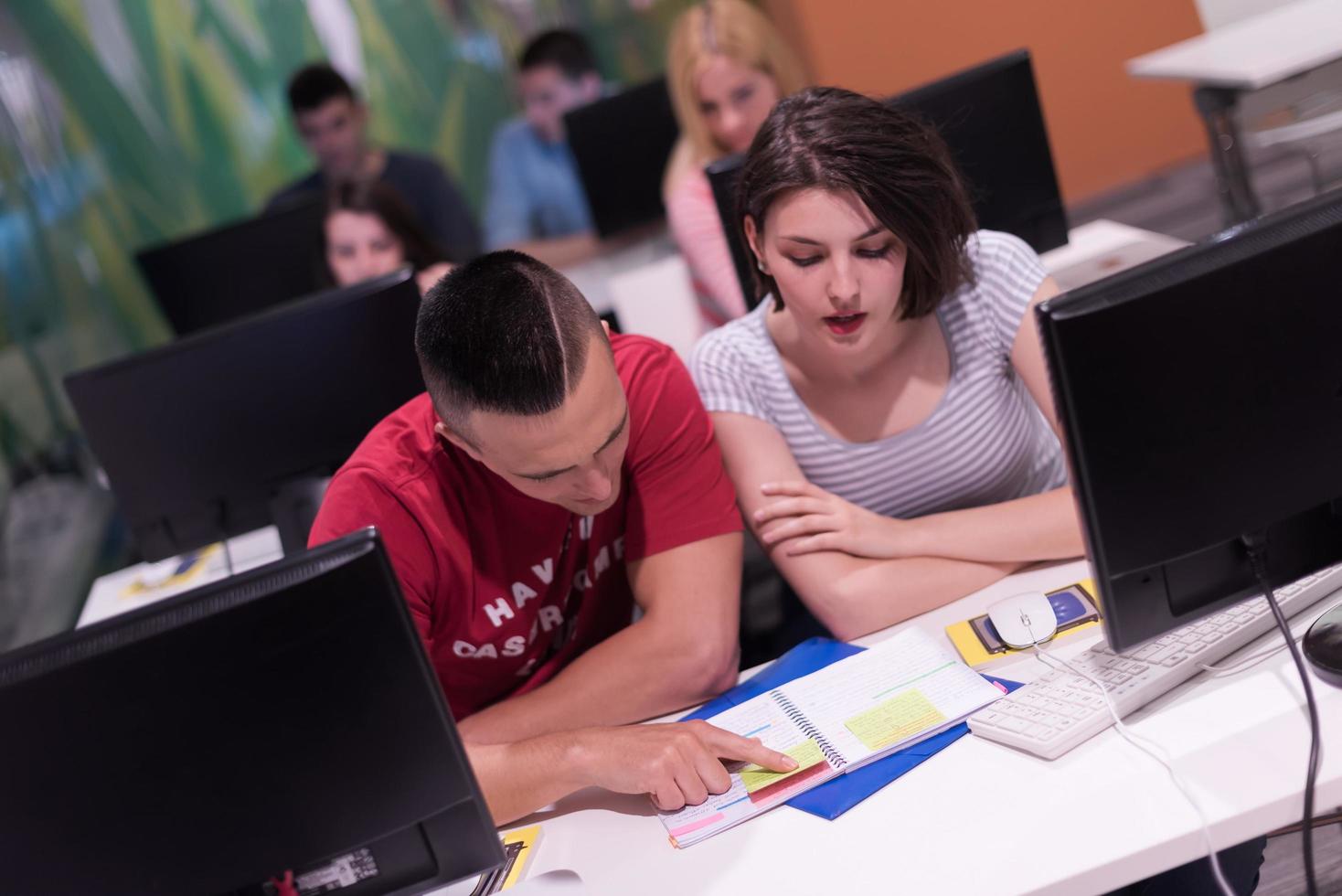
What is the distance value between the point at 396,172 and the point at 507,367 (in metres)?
3.38

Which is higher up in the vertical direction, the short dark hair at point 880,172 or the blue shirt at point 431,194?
the blue shirt at point 431,194

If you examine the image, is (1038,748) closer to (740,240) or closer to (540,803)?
(540,803)

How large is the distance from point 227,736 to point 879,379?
108cm

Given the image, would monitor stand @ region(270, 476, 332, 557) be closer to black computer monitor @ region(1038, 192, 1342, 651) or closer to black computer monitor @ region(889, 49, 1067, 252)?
black computer monitor @ region(889, 49, 1067, 252)

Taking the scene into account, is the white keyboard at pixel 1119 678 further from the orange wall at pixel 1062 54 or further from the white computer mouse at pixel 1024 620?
the orange wall at pixel 1062 54

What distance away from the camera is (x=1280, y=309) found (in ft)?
3.70

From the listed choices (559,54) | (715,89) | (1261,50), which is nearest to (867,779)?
(715,89)

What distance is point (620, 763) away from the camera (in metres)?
1.37

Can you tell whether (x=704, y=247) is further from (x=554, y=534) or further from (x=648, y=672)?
(x=648, y=672)

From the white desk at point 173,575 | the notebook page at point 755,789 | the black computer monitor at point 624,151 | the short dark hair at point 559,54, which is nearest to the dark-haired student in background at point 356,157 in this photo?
the short dark hair at point 559,54

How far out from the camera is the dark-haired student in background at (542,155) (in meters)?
4.79

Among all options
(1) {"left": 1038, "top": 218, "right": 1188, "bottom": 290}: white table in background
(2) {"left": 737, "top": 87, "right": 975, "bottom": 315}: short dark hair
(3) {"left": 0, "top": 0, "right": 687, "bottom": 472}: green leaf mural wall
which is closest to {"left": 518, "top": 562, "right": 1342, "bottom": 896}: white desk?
(2) {"left": 737, "top": 87, "right": 975, "bottom": 315}: short dark hair

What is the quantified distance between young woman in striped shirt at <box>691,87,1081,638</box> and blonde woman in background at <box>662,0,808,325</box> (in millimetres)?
1186

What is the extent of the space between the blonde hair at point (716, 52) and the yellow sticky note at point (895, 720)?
6.46 feet
